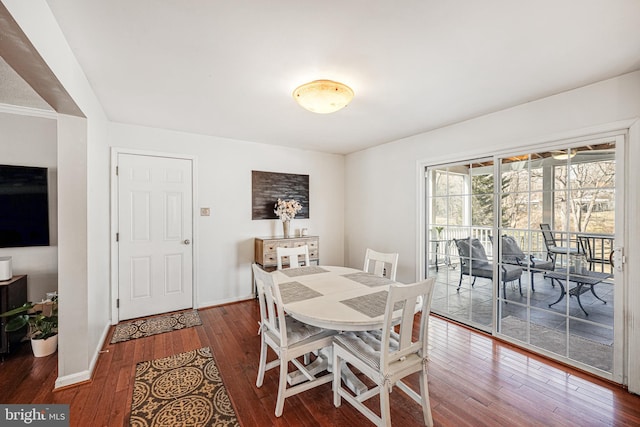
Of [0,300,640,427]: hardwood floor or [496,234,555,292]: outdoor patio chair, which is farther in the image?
[496,234,555,292]: outdoor patio chair

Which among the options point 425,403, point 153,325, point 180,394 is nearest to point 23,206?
point 153,325

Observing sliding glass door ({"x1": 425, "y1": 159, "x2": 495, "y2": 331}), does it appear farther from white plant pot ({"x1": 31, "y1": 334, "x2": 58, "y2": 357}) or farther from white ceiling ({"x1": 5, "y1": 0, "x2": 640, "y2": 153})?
white plant pot ({"x1": 31, "y1": 334, "x2": 58, "y2": 357})

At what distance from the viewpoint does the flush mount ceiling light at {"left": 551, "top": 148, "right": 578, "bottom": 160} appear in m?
2.42

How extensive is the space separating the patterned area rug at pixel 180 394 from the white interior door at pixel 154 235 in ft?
3.96

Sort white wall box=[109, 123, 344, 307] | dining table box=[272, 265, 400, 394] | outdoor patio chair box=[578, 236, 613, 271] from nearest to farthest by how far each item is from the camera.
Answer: dining table box=[272, 265, 400, 394]
outdoor patio chair box=[578, 236, 613, 271]
white wall box=[109, 123, 344, 307]

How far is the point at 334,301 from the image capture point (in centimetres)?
199

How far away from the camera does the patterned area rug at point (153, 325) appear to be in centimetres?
292

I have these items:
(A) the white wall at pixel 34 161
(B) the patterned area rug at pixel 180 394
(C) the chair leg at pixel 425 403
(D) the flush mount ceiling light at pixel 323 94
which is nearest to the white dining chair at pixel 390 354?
(C) the chair leg at pixel 425 403

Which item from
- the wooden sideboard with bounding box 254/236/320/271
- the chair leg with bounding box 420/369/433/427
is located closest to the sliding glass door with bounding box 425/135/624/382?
the chair leg with bounding box 420/369/433/427

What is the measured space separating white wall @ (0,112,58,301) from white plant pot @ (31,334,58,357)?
0.55m

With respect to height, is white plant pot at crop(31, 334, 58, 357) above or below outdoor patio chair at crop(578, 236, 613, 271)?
below

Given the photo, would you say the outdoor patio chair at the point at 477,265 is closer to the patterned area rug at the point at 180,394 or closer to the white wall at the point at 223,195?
the white wall at the point at 223,195

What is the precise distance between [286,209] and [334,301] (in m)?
2.39

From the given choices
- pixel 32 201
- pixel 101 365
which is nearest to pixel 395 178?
pixel 101 365
